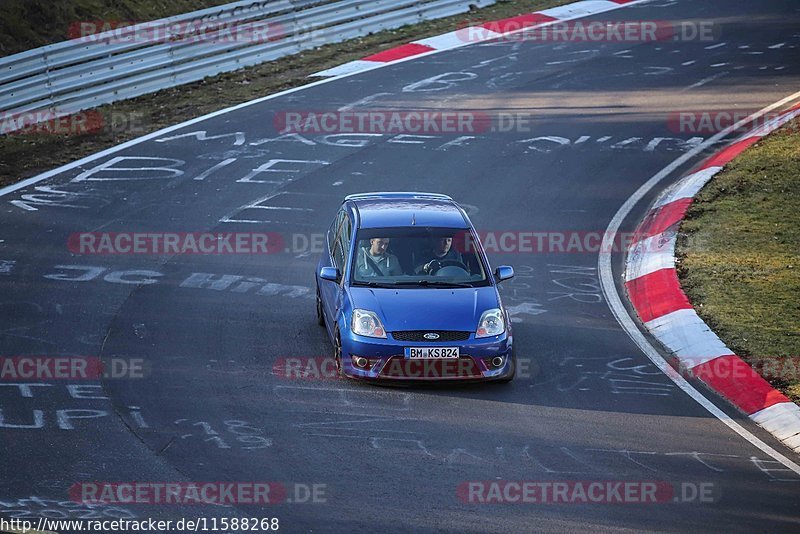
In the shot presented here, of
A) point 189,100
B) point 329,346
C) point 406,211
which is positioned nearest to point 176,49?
point 189,100

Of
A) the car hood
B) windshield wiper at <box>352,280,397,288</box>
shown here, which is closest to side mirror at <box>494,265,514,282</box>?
the car hood

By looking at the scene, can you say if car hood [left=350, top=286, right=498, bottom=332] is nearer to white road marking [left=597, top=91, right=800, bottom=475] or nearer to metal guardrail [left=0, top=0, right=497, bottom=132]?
white road marking [left=597, top=91, right=800, bottom=475]

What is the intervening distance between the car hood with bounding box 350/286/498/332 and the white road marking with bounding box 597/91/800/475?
6.78 feet

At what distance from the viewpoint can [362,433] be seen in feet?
34.1

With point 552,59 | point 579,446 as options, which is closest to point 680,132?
point 552,59

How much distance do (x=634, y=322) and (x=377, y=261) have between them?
11.1 ft

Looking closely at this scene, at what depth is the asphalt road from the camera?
931 centimetres

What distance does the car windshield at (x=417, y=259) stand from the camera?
480 inches

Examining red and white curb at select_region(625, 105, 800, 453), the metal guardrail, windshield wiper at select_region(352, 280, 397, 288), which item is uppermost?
the metal guardrail

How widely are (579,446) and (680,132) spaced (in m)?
13.0

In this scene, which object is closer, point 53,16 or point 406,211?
point 406,211

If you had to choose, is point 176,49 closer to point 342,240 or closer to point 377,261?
point 342,240

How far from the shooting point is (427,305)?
11.7 meters

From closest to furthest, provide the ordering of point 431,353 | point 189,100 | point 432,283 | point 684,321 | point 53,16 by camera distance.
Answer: point 431,353 < point 432,283 < point 684,321 < point 189,100 < point 53,16
